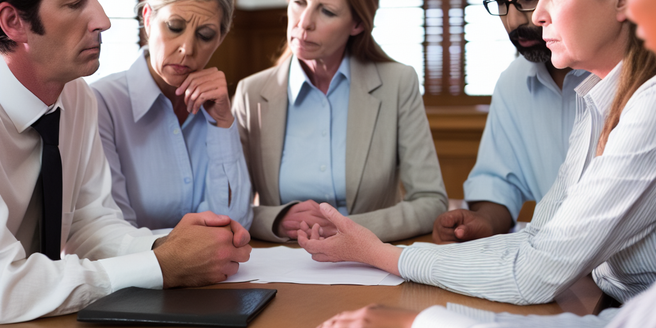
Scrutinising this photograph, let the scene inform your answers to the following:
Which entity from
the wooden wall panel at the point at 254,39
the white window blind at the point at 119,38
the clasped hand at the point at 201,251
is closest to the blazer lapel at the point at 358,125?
the clasped hand at the point at 201,251

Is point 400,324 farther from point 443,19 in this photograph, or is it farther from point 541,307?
point 443,19

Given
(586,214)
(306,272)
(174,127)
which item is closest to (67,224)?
Result: (174,127)

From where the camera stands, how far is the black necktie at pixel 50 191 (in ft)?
4.22

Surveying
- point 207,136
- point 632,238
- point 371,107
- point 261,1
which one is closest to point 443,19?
point 261,1

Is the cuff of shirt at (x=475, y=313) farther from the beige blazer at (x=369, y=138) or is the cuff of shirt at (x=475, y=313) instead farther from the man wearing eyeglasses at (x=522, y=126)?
the beige blazer at (x=369, y=138)

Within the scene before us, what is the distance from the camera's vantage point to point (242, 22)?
4887 millimetres

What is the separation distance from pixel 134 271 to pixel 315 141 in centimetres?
103

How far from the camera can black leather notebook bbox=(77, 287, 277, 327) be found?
1.02 meters

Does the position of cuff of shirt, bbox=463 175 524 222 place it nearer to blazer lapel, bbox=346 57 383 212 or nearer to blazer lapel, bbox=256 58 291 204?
blazer lapel, bbox=346 57 383 212

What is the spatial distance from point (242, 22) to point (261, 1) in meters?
0.23

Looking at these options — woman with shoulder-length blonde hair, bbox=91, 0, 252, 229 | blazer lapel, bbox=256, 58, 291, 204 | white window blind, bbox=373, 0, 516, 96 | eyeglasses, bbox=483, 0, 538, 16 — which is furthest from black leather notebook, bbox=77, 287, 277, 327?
white window blind, bbox=373, 0, 516, 96

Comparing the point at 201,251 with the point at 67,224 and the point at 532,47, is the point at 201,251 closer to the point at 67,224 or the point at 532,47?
the point at 67,224

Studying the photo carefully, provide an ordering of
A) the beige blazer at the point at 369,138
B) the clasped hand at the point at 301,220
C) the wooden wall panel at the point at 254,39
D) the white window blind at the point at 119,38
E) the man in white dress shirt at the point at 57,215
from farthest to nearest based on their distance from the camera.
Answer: the wooden wall panel at the point at 254,39
the white window blind at the point at 119,38
the beige blazer at the point at 369,138
the clasped hand at the point at 301,220
the man in white dress shirt at the point at 57,215

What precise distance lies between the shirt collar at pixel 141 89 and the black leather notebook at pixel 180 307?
805mm
